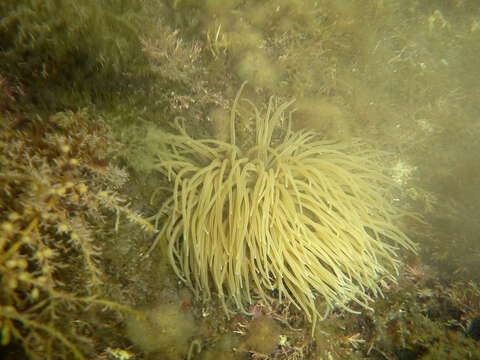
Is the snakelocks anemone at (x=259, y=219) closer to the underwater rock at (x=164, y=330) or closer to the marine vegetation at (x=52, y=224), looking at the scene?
the underwater rock at (x=164, y=330)

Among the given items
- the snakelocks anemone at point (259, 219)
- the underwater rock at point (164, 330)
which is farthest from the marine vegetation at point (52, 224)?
the snakelocks anemone at point (259, 219)

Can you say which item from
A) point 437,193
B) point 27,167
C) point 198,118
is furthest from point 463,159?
point 27,167

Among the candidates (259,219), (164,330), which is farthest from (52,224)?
(259,219)

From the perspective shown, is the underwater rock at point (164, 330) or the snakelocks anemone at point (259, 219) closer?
the underwater rock at point (164, 330)

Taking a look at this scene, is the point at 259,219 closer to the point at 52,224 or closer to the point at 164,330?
the point at 164,330

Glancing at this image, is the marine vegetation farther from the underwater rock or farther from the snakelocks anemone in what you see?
the snakelocks anemone

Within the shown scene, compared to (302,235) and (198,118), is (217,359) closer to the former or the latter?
(302,235)

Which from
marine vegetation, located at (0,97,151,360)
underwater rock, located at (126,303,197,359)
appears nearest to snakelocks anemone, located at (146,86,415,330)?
underwater rock, located at (126,303,197,359)

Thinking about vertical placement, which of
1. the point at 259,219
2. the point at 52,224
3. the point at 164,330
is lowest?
the point at 164,330
